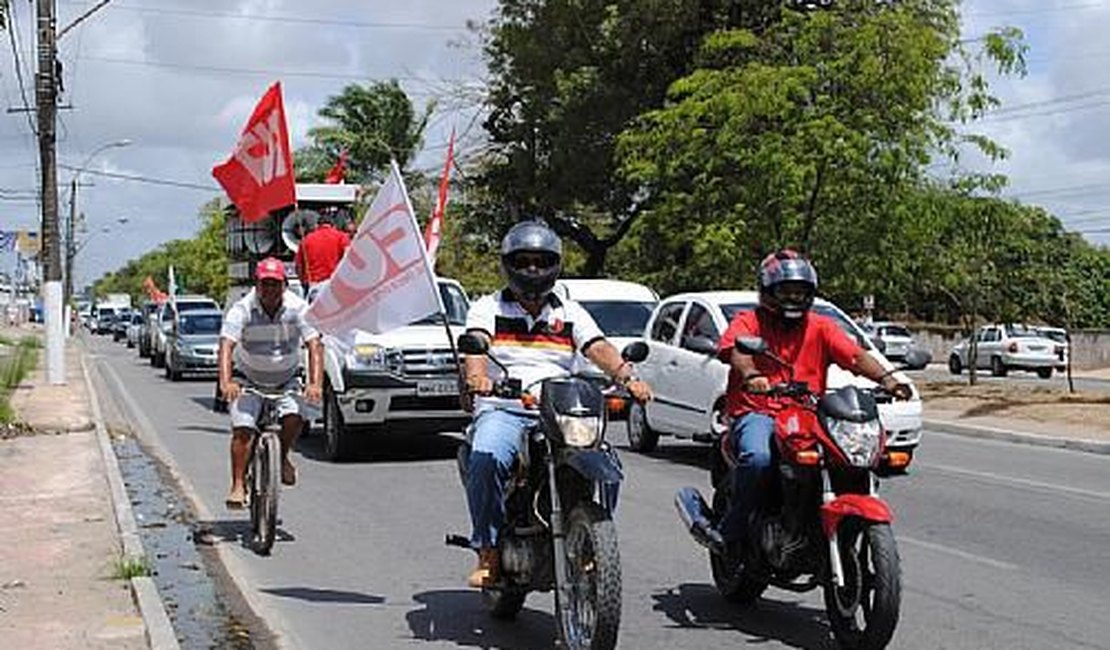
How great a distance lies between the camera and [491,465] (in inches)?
278

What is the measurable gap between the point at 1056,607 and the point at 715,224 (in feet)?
60.6

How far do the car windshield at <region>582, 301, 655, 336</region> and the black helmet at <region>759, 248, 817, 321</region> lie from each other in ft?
42.6

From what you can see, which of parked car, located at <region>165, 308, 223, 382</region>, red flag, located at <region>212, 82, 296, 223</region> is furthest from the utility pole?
red flag, located at <region>212, 82, 296, 223</region>

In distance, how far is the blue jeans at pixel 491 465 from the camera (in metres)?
7.08

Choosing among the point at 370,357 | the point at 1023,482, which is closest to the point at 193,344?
the point at 370,357

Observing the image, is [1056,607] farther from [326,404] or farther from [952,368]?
[952,368]

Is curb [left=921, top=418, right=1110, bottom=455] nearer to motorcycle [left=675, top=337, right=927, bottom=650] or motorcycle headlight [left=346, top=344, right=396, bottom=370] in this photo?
motorcycle headlight [left=346, top=344, right=396, bottom=370]

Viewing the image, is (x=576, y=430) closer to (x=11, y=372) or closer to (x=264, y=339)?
(x=264, y=339)

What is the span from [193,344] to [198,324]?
4.08ft

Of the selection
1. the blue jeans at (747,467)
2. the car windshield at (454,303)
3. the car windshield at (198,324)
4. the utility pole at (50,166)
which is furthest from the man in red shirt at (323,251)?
the car windshield at (198,324)

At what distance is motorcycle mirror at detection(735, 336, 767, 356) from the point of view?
7.21 meters

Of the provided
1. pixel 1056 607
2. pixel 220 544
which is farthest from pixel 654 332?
A: pixel 1056 607

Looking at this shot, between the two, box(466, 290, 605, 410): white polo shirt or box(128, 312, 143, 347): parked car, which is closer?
box(466, 290, 605, 410): white polo shirt

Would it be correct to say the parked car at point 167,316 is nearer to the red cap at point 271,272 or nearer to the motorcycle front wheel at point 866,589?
the red cap at point 271,272
